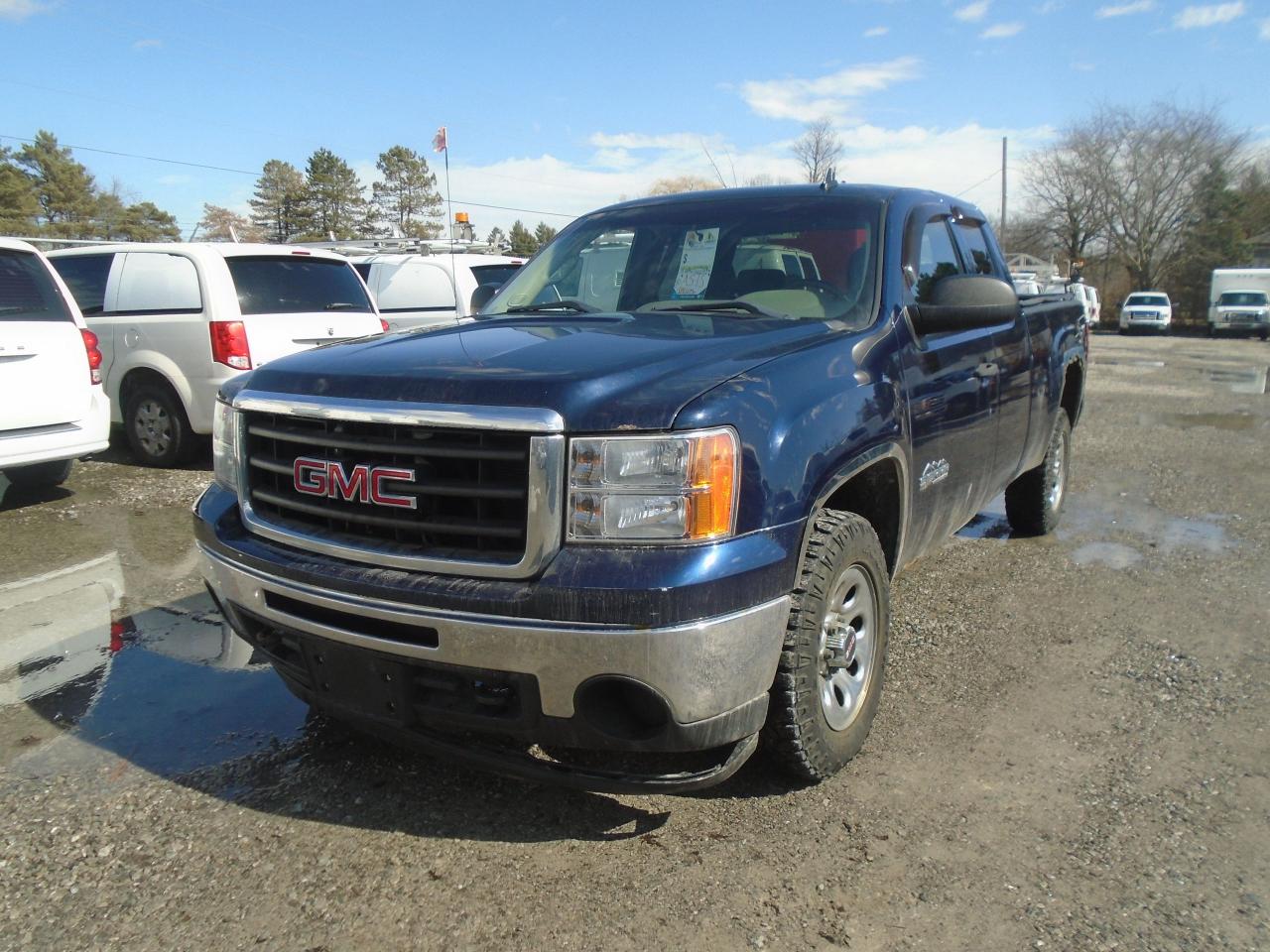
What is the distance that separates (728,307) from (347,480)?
1.49 metres

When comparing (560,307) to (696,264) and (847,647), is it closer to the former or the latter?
(696,264)

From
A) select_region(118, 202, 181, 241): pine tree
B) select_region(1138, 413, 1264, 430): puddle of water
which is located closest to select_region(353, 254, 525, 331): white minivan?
select_region(1138, 413, 1264, 430): puddle of water

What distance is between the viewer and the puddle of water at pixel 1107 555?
5418mm

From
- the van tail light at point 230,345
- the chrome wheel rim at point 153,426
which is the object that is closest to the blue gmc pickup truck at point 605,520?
the van tail light at point 230,345

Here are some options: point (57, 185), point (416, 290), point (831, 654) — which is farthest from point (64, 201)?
point (831, 654)

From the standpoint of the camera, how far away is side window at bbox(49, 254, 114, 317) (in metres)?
8.65

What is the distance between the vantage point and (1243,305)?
36.8 metres

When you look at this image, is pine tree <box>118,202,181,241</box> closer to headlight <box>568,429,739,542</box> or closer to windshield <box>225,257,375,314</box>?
windshield <box>225,257,375,314</box>

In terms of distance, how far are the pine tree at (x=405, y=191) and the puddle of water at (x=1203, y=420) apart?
5369 centimetres

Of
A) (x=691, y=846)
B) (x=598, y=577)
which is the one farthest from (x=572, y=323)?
(x=691, y=846)

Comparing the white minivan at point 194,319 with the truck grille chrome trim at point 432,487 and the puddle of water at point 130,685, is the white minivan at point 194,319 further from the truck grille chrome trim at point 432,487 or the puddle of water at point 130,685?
the truck grille chrome trim at point 432,487

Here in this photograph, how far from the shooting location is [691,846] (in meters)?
2.62

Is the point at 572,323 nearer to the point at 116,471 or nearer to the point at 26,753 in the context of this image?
the point at 26,753

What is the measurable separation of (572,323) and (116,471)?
21.6 ft
